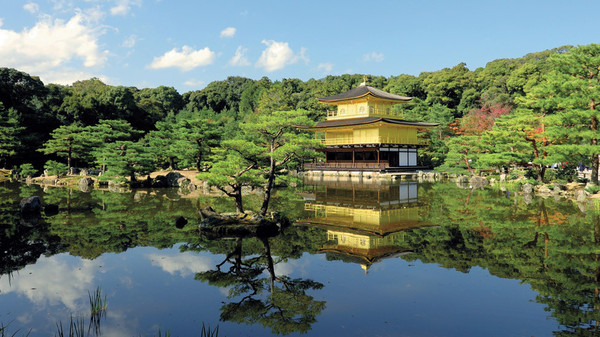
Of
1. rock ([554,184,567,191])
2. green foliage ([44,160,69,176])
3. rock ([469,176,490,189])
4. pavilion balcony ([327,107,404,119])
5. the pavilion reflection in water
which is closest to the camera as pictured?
the pavilion reflection in water

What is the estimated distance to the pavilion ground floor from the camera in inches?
1501

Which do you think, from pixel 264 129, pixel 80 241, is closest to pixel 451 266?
pixel 264 129

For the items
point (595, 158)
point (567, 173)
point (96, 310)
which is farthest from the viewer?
point (567, 173)

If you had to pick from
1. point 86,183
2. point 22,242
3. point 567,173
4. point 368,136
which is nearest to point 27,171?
point 86,183

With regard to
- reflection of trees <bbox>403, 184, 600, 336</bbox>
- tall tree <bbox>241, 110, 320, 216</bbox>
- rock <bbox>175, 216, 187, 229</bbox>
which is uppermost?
tall tree <bbox>241, 110, 320, 216</bbox>

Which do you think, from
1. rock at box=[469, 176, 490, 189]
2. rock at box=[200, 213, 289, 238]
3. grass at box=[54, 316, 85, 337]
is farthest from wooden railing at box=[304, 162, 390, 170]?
grass at box=[54, 316, 85, 337]

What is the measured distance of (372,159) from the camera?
133ft

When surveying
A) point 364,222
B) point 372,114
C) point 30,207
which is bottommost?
point 364,222

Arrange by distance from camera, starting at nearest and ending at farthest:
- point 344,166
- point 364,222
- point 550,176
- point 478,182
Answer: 1. point 364,222
2. point 550,176
3. point 478,182
4. point 344,166

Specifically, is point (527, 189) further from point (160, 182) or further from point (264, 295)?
point (160, 182)

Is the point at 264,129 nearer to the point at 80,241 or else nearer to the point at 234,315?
the point at 80,241

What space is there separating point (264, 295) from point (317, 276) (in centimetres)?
147

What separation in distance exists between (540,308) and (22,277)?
9905 mm

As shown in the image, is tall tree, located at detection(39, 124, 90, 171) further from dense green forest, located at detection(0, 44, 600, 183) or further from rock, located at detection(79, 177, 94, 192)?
rock, located at detection(79, 177, 94, 192)
